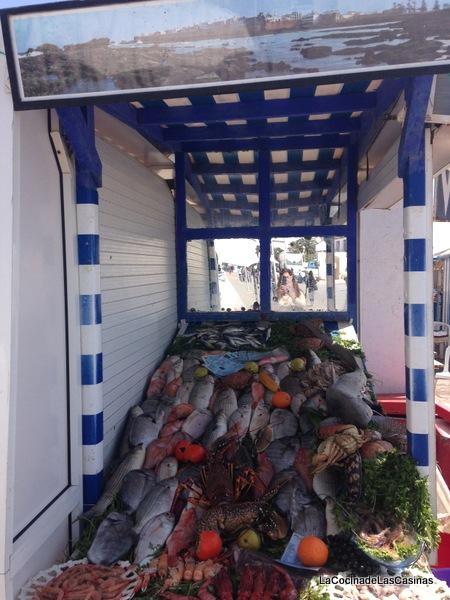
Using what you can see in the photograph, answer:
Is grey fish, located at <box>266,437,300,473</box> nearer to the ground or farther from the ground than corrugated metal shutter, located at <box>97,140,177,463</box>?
nearer to the ground

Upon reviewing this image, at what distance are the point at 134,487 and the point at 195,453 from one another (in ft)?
1.92

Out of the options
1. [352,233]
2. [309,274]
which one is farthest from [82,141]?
[352,233]

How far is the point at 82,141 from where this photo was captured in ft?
11.8

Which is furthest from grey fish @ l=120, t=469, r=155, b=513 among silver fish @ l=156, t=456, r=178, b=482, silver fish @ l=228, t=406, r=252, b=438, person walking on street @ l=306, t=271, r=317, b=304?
person walking on street @ l=306, t=271, r=317, b=304

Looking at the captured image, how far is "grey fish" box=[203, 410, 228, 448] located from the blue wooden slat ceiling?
9.85ft

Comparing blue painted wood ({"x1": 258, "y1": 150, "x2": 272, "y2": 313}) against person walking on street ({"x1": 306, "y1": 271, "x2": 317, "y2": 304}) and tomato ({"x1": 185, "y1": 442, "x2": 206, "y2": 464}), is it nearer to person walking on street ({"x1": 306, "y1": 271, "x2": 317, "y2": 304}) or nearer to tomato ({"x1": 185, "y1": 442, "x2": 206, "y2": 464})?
person walking on street ({"x1": 306, "y1": 271, "x2": 317, "y2": 304})

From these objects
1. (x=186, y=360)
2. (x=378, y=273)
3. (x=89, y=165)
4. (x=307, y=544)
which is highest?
(x=89, y=165)

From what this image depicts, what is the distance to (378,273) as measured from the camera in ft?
25.7

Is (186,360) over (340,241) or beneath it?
beneath

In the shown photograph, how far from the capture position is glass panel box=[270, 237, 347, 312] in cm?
684

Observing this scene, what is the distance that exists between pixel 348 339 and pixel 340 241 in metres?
1.47

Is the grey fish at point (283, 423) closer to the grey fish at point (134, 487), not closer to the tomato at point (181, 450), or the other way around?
the tomato at point (181, 450)

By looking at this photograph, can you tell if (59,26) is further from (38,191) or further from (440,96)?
(440,96)

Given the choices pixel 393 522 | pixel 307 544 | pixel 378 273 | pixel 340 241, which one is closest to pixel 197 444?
pixel 307 544
